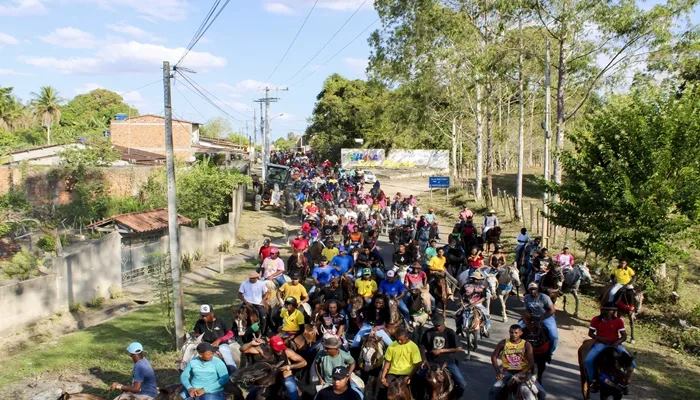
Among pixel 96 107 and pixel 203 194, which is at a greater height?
pixel 96 107

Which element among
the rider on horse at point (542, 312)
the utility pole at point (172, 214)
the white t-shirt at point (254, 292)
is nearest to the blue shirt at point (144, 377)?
the white t-shirt at point (254, 292)

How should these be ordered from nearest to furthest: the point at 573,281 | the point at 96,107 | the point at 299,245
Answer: the point at 573,281 < the point at 299,245 < the point at 96,107

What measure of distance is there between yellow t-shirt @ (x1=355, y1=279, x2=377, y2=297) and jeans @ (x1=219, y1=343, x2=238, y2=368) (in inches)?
123

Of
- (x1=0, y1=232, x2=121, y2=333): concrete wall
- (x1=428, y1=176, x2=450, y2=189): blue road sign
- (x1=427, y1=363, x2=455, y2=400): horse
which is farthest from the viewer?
(x1=428, y1=176, x2=450, y2=189): blue road sign

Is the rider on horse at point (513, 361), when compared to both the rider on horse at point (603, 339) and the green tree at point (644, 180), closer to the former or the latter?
the rider on horse at point (603, 339)

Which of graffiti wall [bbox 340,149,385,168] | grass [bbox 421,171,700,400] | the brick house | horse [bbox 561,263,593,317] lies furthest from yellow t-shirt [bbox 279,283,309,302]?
graffiti wall [bbox 340,149,385,168]

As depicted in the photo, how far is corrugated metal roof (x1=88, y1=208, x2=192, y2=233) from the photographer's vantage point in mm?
21120

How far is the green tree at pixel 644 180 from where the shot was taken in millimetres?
14320

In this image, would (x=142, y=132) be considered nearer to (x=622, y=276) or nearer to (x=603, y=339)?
(x=622, y=276)

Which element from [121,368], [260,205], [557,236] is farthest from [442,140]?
[121,368]

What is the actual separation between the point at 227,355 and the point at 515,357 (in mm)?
3930

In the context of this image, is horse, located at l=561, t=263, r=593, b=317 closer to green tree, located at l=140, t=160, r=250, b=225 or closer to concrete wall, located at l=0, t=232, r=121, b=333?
concrete wall, located at l=0, t=232, r=121, b=333

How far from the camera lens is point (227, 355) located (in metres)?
8.78

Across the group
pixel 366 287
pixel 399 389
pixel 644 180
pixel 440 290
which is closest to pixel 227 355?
pixel 399 389
